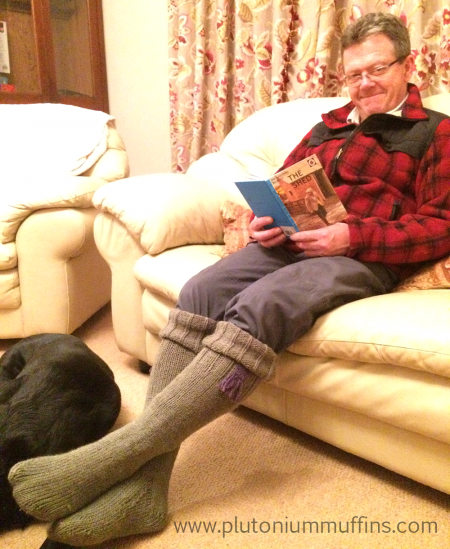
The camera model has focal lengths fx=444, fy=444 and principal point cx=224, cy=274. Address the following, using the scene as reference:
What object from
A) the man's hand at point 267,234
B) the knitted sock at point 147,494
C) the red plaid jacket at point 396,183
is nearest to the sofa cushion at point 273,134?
the red plaid jacket at point 396,183

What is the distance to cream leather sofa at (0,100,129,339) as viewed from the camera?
1402mm

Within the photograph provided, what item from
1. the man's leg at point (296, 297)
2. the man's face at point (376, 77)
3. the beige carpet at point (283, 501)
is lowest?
the beige carpet at point (283, 501)

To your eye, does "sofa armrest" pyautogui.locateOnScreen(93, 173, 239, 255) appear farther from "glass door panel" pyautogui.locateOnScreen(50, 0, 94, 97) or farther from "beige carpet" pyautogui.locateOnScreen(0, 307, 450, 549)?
"glass door panel" pyautogui.locateOnScreen(50, 0, 94, 97)

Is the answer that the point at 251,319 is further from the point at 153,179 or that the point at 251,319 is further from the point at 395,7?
the point at 395,7

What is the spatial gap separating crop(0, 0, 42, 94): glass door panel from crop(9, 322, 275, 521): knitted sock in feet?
7.07

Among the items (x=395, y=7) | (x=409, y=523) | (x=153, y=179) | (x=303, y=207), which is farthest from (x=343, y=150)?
(x=409, y=523)

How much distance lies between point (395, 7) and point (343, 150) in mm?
740

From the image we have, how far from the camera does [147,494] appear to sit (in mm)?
793

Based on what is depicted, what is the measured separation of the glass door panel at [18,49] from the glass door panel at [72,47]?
121 millimetres

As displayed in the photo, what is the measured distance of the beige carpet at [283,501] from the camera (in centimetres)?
82

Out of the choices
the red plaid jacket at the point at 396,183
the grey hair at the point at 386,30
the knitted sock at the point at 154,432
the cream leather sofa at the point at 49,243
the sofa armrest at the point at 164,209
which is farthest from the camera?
the cream leather sofa at the point at 49,243

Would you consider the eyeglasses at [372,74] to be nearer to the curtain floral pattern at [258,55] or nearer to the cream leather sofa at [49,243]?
Answer: the curtain floral pattern at [258,55]

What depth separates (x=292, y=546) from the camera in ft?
2.64

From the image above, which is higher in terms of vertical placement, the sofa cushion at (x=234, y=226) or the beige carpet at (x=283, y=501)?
the sofa cushion at (x=234, y=226)
